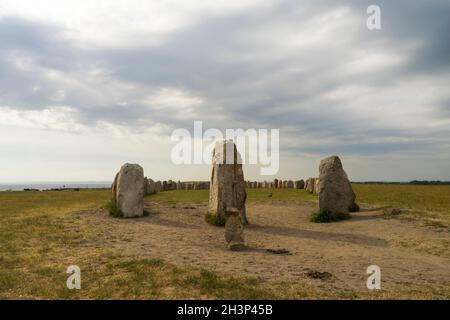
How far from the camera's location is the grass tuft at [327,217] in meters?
18.8

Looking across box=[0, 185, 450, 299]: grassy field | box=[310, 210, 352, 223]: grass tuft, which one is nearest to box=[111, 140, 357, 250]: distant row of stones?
box=[310, 210, 352, 223]: grass tuft

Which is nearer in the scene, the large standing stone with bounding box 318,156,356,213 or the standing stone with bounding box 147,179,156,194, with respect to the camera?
the large standing stone with bounding box 318,156,356,213

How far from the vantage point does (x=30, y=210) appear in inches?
830

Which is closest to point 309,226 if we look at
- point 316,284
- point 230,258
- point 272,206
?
point 272,206

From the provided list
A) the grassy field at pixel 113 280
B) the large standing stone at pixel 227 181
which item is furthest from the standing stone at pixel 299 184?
the grassy field at pixel 113 280

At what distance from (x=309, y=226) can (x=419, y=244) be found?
522cm

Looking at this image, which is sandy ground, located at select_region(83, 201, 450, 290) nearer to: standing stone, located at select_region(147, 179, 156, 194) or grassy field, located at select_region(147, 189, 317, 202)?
grassy field, located at select_region(147, 189, 317, 202)

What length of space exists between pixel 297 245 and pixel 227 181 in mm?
5376

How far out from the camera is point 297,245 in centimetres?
1310

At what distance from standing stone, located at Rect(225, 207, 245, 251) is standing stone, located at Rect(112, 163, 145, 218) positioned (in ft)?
24.2

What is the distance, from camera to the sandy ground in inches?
377

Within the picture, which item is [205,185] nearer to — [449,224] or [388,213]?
[388,213]
